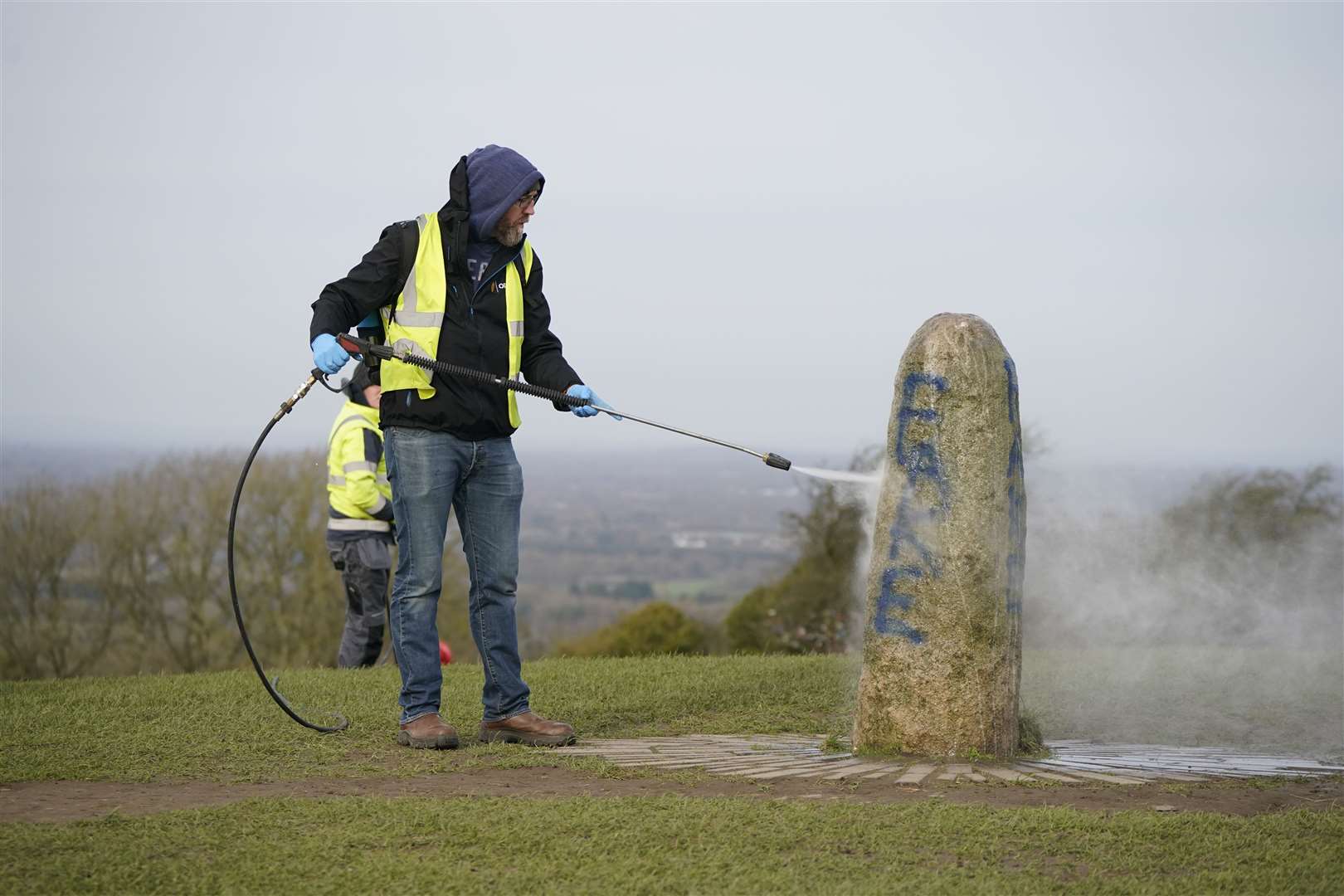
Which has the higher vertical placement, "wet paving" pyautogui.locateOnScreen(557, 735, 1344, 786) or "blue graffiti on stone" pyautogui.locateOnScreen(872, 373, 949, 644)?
"blue graffiti on stone" pyautogui.locateOnScreen(872, 373, 949, 644)

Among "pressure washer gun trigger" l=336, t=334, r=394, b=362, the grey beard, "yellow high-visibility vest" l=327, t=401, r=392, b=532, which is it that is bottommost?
"yellow high-visibility vest" l=327, t=401, r=392, b=532

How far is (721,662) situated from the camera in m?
9.28

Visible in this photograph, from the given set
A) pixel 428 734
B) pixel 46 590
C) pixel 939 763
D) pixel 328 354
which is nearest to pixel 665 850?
pixel 939 763

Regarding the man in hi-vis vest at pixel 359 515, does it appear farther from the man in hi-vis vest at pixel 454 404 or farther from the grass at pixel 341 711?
the man in hi-vis vest at pixel 454 404

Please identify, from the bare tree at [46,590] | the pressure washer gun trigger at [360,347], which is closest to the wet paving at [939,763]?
the pressure washer gun trigger at [360,347]

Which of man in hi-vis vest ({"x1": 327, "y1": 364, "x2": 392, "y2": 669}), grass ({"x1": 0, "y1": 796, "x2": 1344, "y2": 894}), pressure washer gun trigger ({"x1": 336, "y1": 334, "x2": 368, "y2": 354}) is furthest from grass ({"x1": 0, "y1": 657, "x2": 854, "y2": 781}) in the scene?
pressure washer gun trigger ({"x1": 336, "y1": 334, "x2": 368, "y2": 354})

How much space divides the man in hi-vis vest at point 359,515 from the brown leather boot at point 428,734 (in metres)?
3.80

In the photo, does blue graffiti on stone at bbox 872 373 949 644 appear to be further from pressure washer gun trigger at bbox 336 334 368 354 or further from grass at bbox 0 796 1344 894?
pressure washer gun trigger at bbox 336 334 368 354

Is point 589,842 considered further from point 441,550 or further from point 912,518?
point 441,550

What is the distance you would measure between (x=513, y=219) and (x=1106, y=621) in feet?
26.2

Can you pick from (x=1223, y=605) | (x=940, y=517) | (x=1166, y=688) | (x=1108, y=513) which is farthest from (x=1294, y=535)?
(x=940, y=517)

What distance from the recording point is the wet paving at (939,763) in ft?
17.8

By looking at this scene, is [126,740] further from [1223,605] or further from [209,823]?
[1223,605]

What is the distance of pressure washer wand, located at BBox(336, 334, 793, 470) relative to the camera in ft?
20.3
